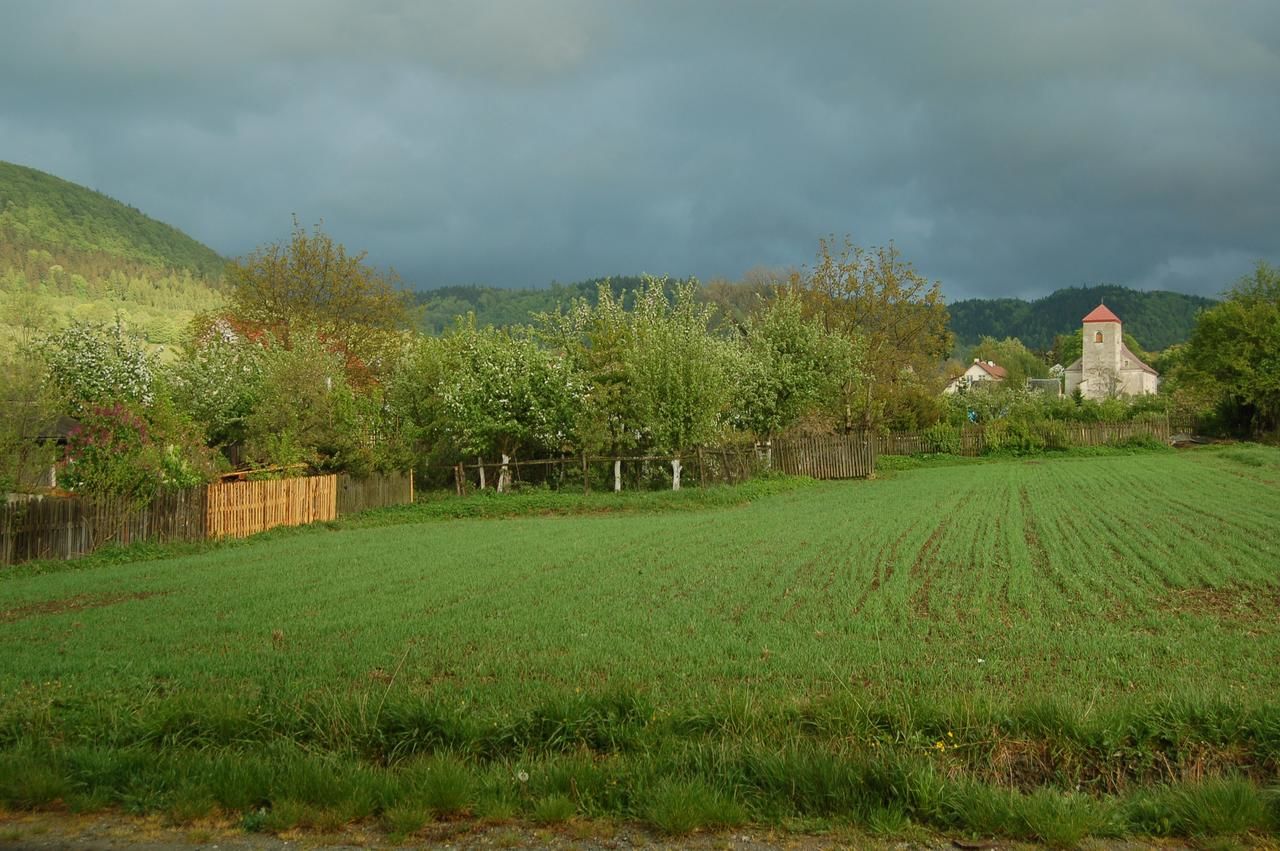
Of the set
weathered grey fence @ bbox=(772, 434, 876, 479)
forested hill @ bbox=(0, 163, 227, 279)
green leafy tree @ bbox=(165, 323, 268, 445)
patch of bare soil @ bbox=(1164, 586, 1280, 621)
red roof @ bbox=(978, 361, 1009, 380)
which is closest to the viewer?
patch of bare soil @ bbox=(1164, 586, 1280, 621)

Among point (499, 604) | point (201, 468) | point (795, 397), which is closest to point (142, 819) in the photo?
point (499, 604)

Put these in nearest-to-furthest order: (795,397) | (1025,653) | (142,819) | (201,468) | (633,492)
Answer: (142,819), (1025,653), (201,468), (633,492), (795,397)

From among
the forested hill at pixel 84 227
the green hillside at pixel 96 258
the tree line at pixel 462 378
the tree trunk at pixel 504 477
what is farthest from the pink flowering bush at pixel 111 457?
the forested hill at pixel 84 227

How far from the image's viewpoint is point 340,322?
170 ft

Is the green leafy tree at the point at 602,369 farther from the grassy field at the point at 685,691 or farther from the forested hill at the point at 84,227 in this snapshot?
the forested hill at the point at 84,227

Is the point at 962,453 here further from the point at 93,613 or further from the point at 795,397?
the point at 93,613

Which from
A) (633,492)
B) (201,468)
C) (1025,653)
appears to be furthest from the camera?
(633,492)

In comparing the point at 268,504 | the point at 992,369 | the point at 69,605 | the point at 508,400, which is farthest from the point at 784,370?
the point at 992,369

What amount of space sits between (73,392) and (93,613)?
20.1 meters

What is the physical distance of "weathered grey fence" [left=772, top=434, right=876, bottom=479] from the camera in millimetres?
41594

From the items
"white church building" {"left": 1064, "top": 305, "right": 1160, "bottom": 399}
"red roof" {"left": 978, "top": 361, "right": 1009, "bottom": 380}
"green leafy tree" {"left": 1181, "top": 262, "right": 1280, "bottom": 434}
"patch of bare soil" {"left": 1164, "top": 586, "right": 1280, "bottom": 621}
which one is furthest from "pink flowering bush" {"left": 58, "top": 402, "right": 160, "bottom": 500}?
"red roof" {"left": 978, "top": 361, "right": 1009, "bottom": 380}

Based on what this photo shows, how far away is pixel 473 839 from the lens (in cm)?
502

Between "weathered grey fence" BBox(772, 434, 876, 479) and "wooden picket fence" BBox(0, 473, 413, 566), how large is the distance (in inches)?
827

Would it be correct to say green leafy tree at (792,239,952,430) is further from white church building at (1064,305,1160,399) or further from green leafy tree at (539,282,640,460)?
white church building at (1064,305,1160,399)
